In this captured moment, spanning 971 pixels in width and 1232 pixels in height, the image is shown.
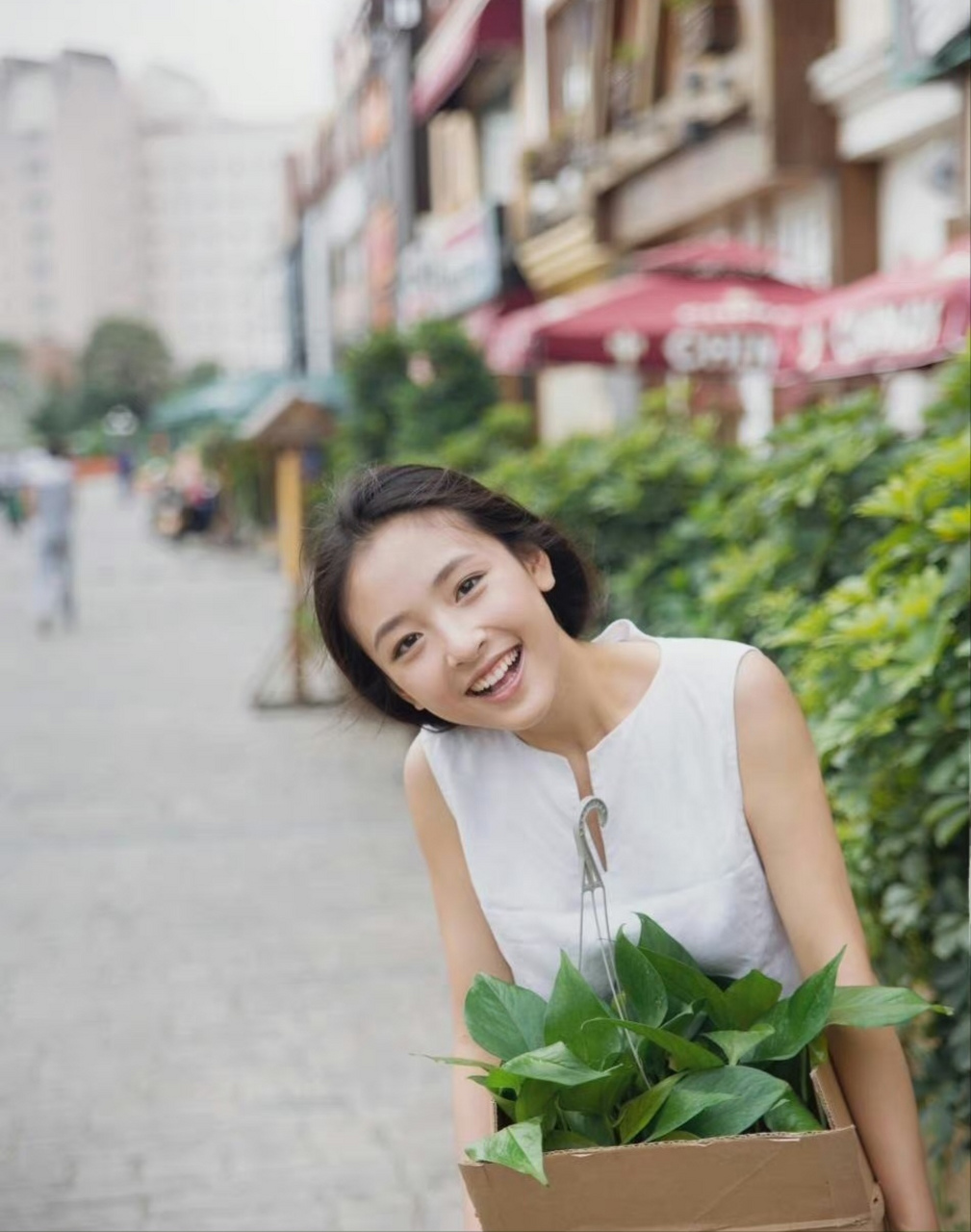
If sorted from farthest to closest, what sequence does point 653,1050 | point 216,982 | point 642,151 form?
point 642,151
point 216,982
point 653,1050

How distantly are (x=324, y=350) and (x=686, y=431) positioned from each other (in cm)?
3905

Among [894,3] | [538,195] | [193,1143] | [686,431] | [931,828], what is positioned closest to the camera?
[931,828]

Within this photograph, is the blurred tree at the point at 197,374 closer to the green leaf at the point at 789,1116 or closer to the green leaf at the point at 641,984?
the green leaf at the point at 641,984

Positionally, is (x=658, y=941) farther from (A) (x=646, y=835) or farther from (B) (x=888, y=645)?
(B) (x=888, y=645)

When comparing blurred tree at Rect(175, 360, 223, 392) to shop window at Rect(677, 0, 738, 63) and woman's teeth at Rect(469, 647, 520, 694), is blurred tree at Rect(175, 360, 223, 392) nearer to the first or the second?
shop window at Rect(677, 0, 738, 63)

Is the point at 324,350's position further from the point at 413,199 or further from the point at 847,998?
the point at 847,998

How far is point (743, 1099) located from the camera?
1780 millimetres

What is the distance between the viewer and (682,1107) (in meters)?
1.76

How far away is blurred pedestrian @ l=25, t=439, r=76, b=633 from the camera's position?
52.7 feet

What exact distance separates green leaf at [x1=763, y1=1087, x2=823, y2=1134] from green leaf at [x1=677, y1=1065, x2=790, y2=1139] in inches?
0.9

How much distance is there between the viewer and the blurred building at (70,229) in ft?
457

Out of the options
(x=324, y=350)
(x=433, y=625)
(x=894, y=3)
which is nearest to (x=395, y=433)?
(x=894, y=3)

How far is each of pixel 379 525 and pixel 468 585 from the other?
0.13 m

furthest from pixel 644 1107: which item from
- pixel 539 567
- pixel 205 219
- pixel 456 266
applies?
pixel 205 219
